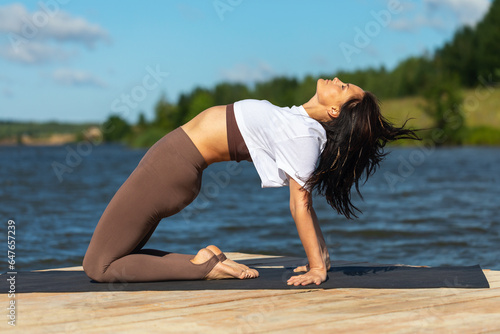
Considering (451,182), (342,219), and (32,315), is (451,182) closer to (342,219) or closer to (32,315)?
(342,219)

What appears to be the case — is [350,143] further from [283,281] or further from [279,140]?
[283,281]

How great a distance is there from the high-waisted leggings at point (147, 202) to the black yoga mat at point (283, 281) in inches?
4.3

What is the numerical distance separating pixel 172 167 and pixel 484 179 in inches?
775

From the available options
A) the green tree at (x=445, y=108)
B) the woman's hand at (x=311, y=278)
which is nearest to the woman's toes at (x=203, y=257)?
the woman's hand at (x=311, y=278)

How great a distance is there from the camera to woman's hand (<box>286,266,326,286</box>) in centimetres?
369

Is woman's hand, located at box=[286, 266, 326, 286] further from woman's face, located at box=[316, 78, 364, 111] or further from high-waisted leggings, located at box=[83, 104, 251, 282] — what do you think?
woman's face, located at box=[316, 78, 364, 111]

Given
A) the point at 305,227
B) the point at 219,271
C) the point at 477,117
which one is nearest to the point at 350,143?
the point at 305,227

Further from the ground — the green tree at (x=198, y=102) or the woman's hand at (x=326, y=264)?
the green tree at (x=198, y=102)

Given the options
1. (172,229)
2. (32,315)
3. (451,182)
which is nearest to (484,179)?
(451,182)

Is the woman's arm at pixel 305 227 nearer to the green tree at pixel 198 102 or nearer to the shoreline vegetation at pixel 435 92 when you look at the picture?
the shoreline vegetation at pixel 435 92

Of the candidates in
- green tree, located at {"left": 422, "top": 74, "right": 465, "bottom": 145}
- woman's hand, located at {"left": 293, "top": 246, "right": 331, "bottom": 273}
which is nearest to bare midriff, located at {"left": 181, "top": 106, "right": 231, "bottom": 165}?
woman's hand, located at {"left": 293, "top": 246, "right": 331, "bottom": 273}

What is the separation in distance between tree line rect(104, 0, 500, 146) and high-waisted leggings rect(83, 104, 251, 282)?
36.0 m

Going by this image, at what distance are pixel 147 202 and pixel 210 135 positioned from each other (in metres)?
0.53

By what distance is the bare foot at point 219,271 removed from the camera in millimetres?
3904
